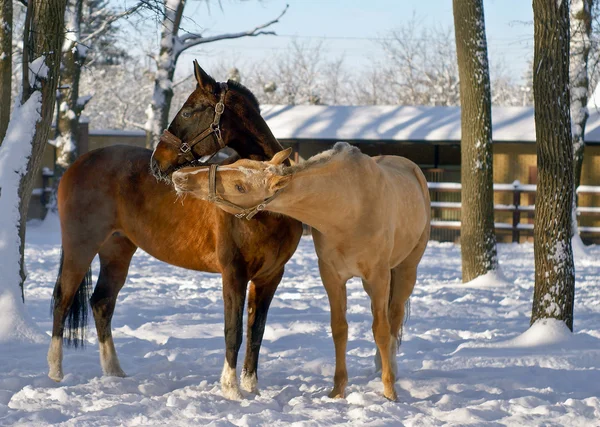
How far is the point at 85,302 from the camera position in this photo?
18.6 ft

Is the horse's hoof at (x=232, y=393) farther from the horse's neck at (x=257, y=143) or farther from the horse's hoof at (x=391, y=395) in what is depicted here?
the horse's neck at (x=257, y=143)

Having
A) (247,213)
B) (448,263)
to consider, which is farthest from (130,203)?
(448,263)

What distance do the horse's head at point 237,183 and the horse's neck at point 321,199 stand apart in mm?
86

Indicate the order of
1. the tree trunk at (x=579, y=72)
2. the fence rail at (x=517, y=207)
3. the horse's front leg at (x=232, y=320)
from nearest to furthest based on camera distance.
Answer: the horse's front leg at (x=232, y=320) < the tree trunk at (x=579, y=72) < the fence rail at (x=517, y=207)

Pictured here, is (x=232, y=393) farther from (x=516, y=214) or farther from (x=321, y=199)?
(x=516, y=214)

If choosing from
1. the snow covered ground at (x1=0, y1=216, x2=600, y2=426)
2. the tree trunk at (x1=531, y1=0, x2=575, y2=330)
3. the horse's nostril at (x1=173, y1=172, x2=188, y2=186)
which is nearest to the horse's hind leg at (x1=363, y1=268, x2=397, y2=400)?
the snow covered ground at (x1=0, y1=216, x2=600, y2=426)

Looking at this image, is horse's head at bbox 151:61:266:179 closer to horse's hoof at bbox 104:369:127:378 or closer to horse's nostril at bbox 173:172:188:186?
horse's nostril at bbox 173:172:188:186

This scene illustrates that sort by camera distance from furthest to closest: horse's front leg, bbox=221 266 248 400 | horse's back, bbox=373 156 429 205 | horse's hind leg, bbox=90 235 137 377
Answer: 1. horse's hind leg, bbox=90 235 137 377
2. horse's back, bbox=373 156 429 205
3. horse's front leg, bbox=221 266 248 400

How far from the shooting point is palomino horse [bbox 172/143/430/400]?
4.21 metres

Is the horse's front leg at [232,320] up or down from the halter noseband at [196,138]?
down

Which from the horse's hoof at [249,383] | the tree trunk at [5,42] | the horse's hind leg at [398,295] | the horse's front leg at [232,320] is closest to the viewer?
the horse's front leg at [232,320]

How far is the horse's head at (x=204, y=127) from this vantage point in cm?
461

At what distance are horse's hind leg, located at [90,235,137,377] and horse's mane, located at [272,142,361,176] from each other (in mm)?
Answer: 2002

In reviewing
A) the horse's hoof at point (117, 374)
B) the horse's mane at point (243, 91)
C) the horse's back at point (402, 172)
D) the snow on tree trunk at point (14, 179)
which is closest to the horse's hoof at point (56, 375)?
the horse's hoof at point (117, 374)
